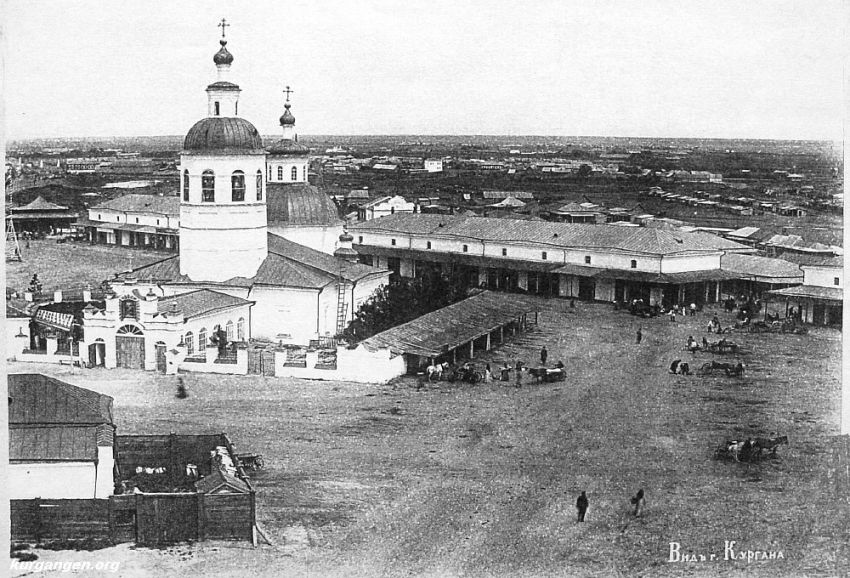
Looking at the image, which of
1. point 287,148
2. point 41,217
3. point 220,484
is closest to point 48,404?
point 220,484

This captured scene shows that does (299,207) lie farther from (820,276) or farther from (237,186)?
(820,276)

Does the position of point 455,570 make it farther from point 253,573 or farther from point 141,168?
point 141,168

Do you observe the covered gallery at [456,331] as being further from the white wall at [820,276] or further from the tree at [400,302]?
the white wall at [820,276]

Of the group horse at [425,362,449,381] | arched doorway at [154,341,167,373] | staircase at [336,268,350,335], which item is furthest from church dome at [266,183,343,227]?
horse at [425,362,449,381]

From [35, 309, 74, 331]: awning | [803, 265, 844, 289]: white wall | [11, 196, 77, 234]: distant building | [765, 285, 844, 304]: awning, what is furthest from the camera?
[803, 265, 844, 289]: white wall

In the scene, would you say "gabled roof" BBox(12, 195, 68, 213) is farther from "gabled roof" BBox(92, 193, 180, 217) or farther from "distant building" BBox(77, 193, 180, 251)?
"gabled roof" BBox(92, 193, 180, 217)

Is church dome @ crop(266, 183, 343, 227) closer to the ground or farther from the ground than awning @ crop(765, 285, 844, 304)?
farther from the ground
